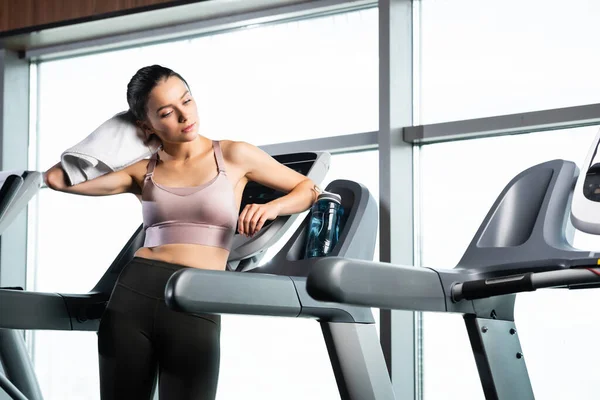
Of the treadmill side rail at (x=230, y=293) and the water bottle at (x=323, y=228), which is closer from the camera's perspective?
the treadmill side rail at (x=230, y=293)

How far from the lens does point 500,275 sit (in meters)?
2.03

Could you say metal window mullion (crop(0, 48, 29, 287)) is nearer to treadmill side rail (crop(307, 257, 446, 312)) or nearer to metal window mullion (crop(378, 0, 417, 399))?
metal window mullion (crop(378, 0, 417, 399))

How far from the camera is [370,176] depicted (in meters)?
3.65

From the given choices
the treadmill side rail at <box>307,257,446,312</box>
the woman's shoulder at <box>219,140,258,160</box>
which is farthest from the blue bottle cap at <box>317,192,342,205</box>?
the treadmill side rail at <box>307,257,446,312</box>

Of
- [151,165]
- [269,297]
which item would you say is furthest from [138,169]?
[269,297]

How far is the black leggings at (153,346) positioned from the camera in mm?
2119

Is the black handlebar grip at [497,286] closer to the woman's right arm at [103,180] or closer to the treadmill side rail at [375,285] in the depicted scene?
the treadmill side rail at [375,285]

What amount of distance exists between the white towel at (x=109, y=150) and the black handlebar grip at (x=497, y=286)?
3.05ft

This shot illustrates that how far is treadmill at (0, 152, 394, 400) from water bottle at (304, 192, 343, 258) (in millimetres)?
37

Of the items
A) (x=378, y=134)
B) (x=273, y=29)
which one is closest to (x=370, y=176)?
(x=378, y=134)

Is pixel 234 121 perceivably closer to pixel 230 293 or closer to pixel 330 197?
pixel 330 197

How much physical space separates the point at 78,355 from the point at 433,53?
2181 mm

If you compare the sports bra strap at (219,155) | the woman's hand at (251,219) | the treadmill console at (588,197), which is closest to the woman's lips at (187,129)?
the sports bra strap at (219,155)

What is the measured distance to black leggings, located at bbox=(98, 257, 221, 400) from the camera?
2.12 m
